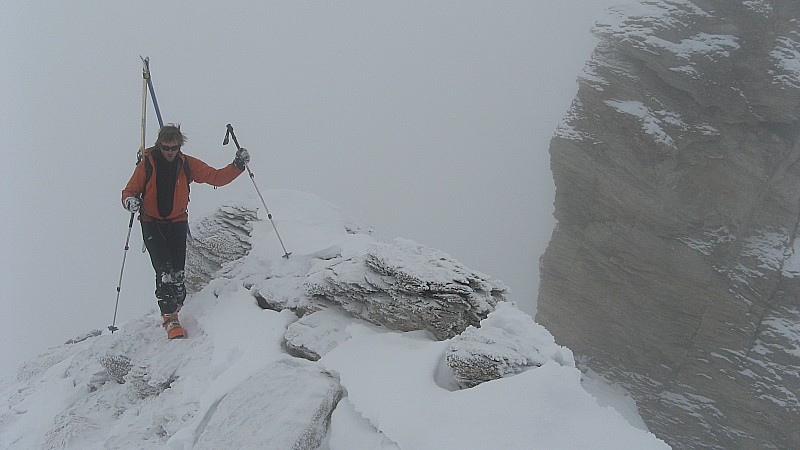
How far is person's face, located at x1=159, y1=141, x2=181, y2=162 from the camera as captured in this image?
7.66 m

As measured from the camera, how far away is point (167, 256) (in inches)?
331

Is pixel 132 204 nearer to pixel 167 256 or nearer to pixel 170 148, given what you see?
pixel 170 148

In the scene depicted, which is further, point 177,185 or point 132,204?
point 177,185

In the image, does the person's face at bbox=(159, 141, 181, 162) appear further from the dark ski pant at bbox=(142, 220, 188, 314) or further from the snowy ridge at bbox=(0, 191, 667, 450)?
the snowy ridge at bbox=(0, 191, 667, 450)

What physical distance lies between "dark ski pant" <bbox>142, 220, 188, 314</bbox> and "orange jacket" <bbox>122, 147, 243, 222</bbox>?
158 mm

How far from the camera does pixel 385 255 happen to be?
26.1 feet

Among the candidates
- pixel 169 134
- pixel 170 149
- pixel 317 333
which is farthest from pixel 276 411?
pixel 169 134

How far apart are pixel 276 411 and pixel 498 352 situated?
2.61 metres

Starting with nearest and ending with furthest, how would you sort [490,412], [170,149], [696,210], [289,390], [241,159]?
[490,412] → [289,390] → [170,149] → [241,159] → [696,210]

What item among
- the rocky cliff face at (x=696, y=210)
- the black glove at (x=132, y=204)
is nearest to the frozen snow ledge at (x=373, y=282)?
the black glove at (x=132, y=204)

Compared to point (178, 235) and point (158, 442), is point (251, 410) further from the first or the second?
point (178, 235)

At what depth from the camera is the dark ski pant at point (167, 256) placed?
827cm

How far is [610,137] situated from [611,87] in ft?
7.48

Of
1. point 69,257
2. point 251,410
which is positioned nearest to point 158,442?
point 251,410
